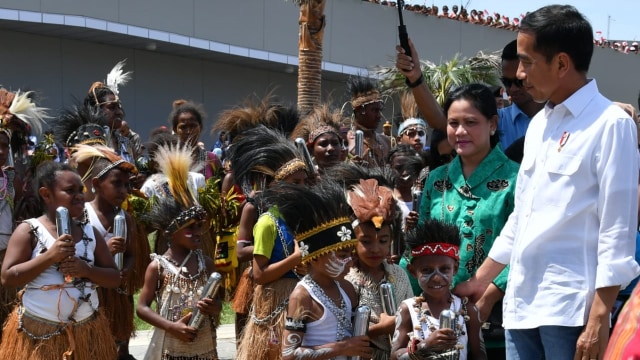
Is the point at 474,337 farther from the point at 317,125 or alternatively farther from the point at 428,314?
the point at 317,125

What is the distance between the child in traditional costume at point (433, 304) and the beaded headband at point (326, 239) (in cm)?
37

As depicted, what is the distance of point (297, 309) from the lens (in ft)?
14.5

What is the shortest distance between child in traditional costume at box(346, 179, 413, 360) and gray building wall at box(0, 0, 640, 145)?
1413 centimetres

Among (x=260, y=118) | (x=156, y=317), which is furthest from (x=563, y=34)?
(x=260, y=118)

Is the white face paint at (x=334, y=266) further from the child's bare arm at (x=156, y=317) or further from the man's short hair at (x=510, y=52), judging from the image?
the man's short hair at (x=510, y=52)

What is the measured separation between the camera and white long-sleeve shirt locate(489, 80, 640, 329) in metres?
3.08

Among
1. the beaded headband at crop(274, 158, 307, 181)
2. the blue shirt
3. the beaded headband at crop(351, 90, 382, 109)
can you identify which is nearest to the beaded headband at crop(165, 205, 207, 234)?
the beaded headband at crop(274, 158, 307, 181)

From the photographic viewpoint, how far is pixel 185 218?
5.78 metres

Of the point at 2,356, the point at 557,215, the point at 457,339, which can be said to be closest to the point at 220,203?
the point at 2,356

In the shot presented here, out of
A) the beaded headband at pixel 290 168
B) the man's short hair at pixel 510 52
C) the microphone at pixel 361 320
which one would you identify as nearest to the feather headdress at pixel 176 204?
the beaded headband at pixel 290 168

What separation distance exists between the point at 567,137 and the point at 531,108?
166cm

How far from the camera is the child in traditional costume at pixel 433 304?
4207 millimetres

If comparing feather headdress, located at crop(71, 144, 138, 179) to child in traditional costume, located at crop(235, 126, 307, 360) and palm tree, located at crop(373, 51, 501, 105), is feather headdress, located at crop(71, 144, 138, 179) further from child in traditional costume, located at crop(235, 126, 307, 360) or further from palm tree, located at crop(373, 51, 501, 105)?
palm tree, located at crop(373, 51, 501, 105)

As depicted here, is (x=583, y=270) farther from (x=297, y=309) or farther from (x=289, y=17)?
(x=289, y=17)
